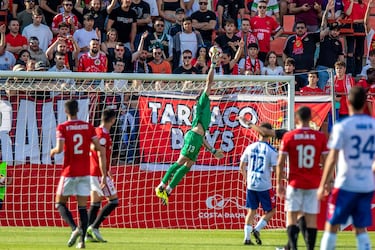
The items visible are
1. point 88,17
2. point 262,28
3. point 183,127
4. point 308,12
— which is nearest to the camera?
point 183,127

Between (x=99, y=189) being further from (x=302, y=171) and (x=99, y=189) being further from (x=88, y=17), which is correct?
(x=88, y=17)

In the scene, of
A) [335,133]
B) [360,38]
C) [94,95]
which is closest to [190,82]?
[94,95]

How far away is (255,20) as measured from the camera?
2444 centimetres

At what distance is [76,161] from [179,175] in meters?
4.07

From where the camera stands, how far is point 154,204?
19750 millimetres


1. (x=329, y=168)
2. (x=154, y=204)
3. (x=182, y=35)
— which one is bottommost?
(x=154, y=204)

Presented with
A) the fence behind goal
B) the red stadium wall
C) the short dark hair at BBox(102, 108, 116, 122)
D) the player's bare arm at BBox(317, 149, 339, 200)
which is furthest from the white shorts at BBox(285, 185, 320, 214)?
the red stadium wall

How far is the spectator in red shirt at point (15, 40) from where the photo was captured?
22.0 meters

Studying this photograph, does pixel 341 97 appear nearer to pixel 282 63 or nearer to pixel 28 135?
pixel 282 63

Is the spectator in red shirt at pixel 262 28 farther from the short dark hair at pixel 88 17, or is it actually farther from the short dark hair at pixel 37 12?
the short dark hair at pixel 37 12

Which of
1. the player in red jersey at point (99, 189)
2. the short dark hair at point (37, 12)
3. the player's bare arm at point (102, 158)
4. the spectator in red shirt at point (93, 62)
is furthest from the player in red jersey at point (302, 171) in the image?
the short dark hair at point (37, 12)

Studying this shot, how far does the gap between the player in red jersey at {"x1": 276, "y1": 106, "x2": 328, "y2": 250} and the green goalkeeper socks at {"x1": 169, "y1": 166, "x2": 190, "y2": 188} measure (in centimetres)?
→ 552

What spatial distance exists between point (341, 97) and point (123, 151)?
4.59m

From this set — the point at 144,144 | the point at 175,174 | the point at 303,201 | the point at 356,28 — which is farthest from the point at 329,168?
the point at 356,28
